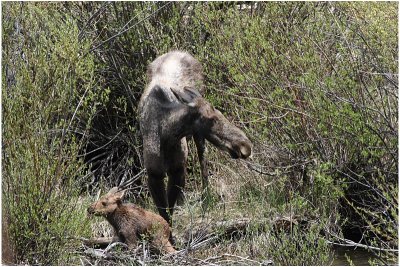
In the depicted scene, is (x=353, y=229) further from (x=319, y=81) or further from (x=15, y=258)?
(x=15, y=258)

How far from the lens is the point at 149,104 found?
30.5ft

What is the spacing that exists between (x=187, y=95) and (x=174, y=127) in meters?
0.33

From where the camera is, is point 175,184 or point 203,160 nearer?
point 175,184

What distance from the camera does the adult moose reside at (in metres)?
8.77

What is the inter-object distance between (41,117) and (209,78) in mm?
3051

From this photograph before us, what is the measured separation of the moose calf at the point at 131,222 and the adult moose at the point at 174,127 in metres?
0.39

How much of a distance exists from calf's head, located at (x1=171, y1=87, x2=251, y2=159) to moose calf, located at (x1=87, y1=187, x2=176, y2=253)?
93cm

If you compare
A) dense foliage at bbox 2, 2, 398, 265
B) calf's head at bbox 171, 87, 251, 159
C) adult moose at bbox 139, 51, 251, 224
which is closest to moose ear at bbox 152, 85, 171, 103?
adult moose at bbox 139, 51, 251, 224

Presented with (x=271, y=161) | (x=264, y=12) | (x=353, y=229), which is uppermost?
(x=264, y=12)

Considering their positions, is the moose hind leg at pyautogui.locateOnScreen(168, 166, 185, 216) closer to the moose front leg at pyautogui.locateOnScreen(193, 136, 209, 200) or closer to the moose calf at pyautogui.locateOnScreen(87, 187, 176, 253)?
the moose front leg at pyautogui.locateOnScreen(193, 136, 209, 200)

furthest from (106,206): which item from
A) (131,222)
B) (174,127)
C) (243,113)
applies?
(243,113)

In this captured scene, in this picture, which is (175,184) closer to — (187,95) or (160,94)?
(160,94)

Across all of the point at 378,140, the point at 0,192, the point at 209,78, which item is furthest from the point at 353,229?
the point at 0,192

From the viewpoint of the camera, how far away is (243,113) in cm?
1089
